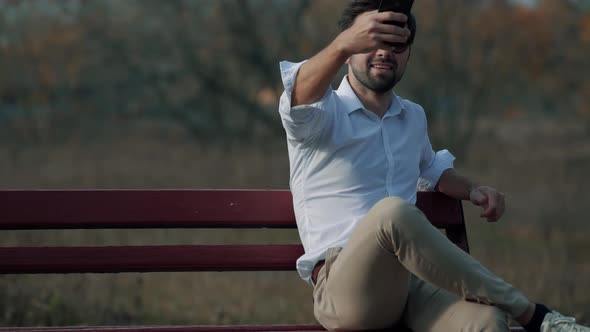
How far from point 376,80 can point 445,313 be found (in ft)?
2.99

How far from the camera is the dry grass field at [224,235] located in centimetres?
611

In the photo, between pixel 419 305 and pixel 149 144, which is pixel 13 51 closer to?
pixel 149 144

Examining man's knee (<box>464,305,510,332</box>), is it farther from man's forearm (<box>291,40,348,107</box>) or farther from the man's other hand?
man's forearm (<box>291,40,348,107</box>)

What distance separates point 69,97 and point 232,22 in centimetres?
457

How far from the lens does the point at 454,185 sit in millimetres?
3750

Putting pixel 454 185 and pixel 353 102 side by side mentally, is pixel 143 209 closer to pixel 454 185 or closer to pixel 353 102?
pixel 353 102

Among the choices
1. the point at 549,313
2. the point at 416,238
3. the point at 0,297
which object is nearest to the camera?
the point at 416,238

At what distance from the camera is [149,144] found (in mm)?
17141

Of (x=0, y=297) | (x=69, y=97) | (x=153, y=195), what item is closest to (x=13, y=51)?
(x=69, y=97)

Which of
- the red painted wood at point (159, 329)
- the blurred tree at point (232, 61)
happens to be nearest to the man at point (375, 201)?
the red painted wood at point (159, 329)

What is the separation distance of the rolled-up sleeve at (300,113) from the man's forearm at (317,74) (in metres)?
0.02

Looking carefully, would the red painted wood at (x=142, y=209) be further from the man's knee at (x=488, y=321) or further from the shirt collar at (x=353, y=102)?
the man's knee at (x=488, y=321)

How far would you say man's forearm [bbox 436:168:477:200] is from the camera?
12.2 ft

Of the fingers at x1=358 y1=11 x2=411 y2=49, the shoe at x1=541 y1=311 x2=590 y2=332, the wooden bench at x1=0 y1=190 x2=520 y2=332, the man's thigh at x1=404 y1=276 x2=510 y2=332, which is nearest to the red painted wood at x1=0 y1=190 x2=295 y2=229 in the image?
the wooden bench at x1=0 y1=190 x2=520 y2=332
